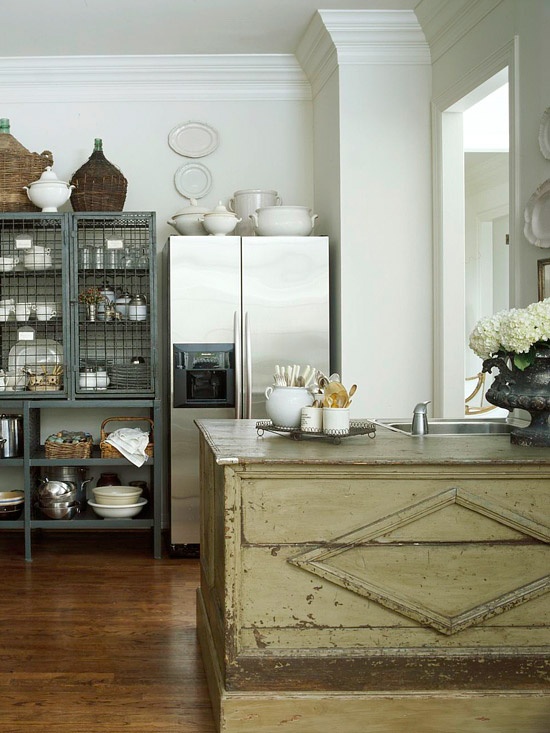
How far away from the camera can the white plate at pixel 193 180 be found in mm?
5316

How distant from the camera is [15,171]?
4.85m

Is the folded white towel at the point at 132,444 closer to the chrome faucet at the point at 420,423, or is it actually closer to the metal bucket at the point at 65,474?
the metal bucket at the point at 65,474

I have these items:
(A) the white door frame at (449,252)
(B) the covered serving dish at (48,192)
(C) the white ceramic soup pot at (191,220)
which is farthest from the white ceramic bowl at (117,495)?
(A) the white door frame at (449,252)


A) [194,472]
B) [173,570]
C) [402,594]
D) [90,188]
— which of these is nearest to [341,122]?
[90,188]

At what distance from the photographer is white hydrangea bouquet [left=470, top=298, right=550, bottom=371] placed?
8.06ft

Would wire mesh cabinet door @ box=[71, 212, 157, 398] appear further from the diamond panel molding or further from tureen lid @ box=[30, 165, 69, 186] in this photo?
the diamond panel molding

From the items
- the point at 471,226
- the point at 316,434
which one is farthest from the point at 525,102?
the point at 471,226

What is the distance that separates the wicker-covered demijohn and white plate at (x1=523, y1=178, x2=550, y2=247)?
2524 millimetres

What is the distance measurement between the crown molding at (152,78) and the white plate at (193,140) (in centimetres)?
19

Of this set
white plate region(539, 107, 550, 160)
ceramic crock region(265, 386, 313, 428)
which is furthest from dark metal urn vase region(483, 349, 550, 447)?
white plate region(539, 107, 550, 160)

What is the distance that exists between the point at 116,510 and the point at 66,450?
457 millimetres

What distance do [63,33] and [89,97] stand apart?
0.57m

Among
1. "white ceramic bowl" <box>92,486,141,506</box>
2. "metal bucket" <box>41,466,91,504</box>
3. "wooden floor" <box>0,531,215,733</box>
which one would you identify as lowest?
"wooden floor" <box>0,531,215,733</box>

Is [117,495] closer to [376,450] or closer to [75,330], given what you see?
[75,330]
